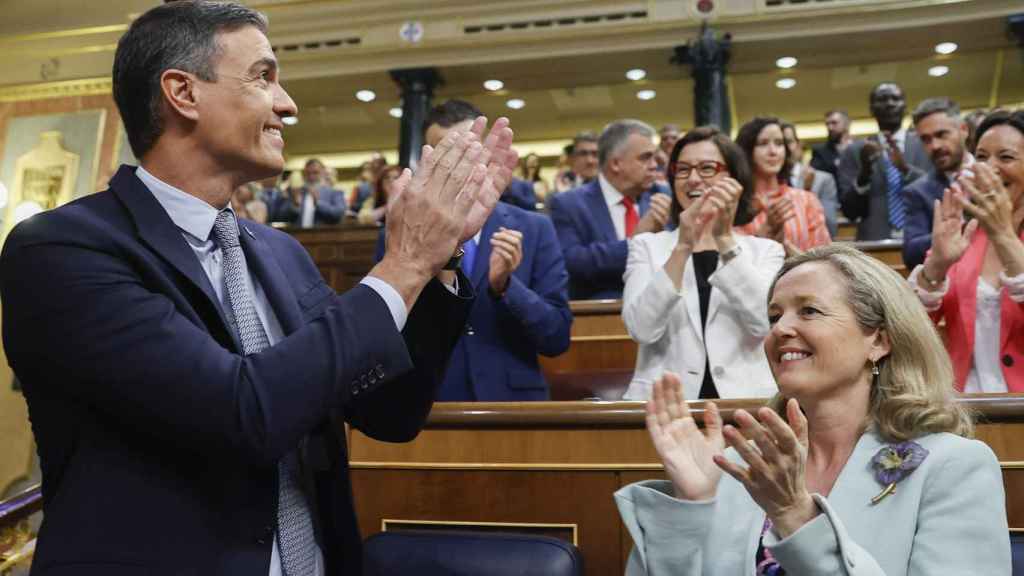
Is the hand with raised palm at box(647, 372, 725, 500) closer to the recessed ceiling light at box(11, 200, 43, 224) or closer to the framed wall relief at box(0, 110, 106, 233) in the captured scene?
the framed wall relief at box(0, 110, 106, 233)

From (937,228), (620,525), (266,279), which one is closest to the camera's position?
(266,279)

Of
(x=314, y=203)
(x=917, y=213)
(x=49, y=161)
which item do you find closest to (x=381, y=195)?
(x=314, y=203)

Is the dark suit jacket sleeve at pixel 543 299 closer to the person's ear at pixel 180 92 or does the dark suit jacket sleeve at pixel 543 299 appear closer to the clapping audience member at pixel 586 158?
the person's ear at pixel 180 92

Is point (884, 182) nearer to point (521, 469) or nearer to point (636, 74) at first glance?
point (521, 469)

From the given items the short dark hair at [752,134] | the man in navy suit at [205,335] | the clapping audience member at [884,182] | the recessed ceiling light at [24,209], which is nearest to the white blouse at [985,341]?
the short dark hair at [752,134]

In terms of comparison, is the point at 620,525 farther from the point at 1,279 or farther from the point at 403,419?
the point at 1,279

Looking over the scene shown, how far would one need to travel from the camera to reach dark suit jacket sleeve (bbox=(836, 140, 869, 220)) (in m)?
3.56

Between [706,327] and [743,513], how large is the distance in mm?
734

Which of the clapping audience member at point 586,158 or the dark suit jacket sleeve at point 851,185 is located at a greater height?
the clapping audience member at point 586,158

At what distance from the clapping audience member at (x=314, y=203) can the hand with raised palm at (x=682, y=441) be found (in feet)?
16.1

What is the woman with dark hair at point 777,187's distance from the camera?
2.52m

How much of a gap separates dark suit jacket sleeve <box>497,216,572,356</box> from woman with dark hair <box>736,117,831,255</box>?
0.61 metres

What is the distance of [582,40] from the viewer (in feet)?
23.7

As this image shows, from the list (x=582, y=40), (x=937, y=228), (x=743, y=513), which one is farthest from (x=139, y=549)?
(x=582, y=40)
